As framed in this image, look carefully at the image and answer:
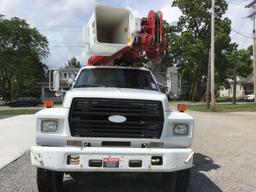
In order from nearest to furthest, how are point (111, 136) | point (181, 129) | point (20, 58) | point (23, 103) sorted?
point (111, 136) < point (181, 129) < point (23, 103) < point (20, 58)

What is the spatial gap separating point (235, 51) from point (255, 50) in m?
12.0

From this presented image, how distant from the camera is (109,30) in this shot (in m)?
9.17

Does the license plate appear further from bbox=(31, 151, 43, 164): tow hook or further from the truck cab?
bbox=(31, 151, 43, 164): tow hook

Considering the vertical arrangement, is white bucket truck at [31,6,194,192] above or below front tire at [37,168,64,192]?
above

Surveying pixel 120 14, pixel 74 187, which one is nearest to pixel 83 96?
pixel 74 187

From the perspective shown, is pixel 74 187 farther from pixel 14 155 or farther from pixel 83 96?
pixel 14 155

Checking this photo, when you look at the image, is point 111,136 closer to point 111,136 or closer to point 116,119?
point 111,136

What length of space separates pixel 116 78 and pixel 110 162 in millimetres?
2351

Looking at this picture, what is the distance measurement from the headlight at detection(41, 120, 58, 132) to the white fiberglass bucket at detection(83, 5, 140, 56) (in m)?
2.73

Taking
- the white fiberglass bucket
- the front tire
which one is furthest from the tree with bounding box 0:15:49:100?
the front tire

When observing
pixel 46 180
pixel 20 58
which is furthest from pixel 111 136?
pixel 20 58

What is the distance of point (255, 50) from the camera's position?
5038cm

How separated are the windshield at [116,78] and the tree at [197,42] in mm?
51227

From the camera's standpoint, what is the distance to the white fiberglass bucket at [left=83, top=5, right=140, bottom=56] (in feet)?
27.5
